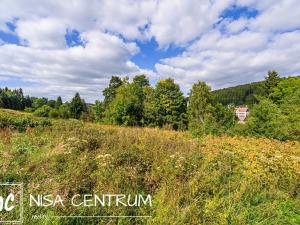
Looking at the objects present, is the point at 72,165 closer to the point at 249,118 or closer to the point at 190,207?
the point at 190,207

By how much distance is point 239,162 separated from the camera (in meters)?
5.47

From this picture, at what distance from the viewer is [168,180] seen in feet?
14.0

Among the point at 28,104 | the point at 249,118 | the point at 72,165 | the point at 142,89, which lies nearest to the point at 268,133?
the point at 249,118

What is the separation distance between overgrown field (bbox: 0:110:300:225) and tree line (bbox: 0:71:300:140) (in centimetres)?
505

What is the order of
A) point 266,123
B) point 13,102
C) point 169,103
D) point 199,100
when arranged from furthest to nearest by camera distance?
point 13,102 < point 169,103 < point 199,100 < point 266,123

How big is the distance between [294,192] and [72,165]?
444 cm

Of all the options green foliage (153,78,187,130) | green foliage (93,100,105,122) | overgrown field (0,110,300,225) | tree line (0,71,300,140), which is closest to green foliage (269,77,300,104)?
tree line (0,71,300,140)

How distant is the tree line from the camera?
1178cm

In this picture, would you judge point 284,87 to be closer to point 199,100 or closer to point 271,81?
point 271,81

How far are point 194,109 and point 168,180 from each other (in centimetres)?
2342

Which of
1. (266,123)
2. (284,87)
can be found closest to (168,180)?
(266,123)

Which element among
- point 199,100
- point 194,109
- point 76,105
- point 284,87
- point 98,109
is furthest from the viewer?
point 76,105

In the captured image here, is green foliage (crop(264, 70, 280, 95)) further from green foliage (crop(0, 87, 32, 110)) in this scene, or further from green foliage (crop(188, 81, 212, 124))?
green foliage (crop(0, 87, 32, 110))

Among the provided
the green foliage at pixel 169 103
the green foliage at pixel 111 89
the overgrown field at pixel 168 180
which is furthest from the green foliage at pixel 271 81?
the overgrown field at pixel 168 180
